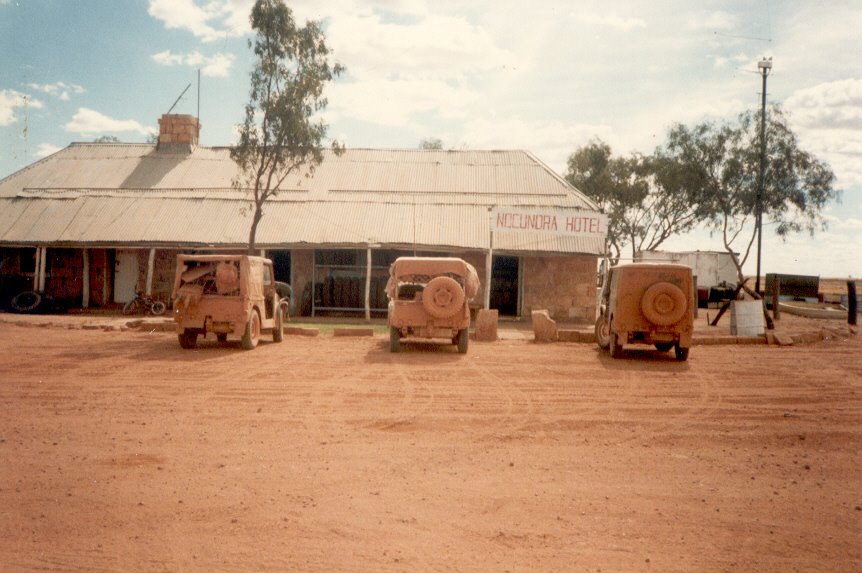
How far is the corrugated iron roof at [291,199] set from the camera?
24.2 metres

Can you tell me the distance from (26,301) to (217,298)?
48.1 feet

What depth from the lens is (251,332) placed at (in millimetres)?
13984

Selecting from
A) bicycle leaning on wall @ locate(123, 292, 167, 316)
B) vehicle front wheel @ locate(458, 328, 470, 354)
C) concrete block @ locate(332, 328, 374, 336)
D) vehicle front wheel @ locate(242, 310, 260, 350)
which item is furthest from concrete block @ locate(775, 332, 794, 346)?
bicycle leaning on wall @ locate(123, 292, 167, 316)

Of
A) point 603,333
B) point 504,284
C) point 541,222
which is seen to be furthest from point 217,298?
point 504,284

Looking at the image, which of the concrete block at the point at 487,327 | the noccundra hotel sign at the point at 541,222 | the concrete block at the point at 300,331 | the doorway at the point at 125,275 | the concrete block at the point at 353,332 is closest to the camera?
the concrete block at the point at 487,327

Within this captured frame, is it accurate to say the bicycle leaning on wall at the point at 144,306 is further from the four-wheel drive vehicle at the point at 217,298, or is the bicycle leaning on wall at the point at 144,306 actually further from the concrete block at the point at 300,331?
the four-wheel drive vehicle at the point at 217,298

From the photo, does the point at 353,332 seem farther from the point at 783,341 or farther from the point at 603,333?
the point at 783,341

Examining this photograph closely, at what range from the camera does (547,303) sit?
24125mm

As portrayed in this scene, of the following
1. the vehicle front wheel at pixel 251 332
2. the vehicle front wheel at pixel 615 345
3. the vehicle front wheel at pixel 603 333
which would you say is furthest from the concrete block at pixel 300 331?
the vehicle front wheel at pixel 615 345

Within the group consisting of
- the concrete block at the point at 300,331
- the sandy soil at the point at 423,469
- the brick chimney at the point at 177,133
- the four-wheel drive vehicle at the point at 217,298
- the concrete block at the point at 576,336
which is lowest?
the sandy soil at the point at 423,469

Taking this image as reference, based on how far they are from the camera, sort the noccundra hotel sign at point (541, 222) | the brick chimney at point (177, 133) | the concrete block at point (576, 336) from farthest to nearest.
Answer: the brick chimney at point (177, 133), the noccundra hotel sign at point (541, 222), the concrete block at point (576, 336)

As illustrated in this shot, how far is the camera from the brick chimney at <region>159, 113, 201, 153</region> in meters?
30.8

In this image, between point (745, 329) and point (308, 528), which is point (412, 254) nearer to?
point (745, 329)

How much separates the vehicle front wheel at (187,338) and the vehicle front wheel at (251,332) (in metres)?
1.11
